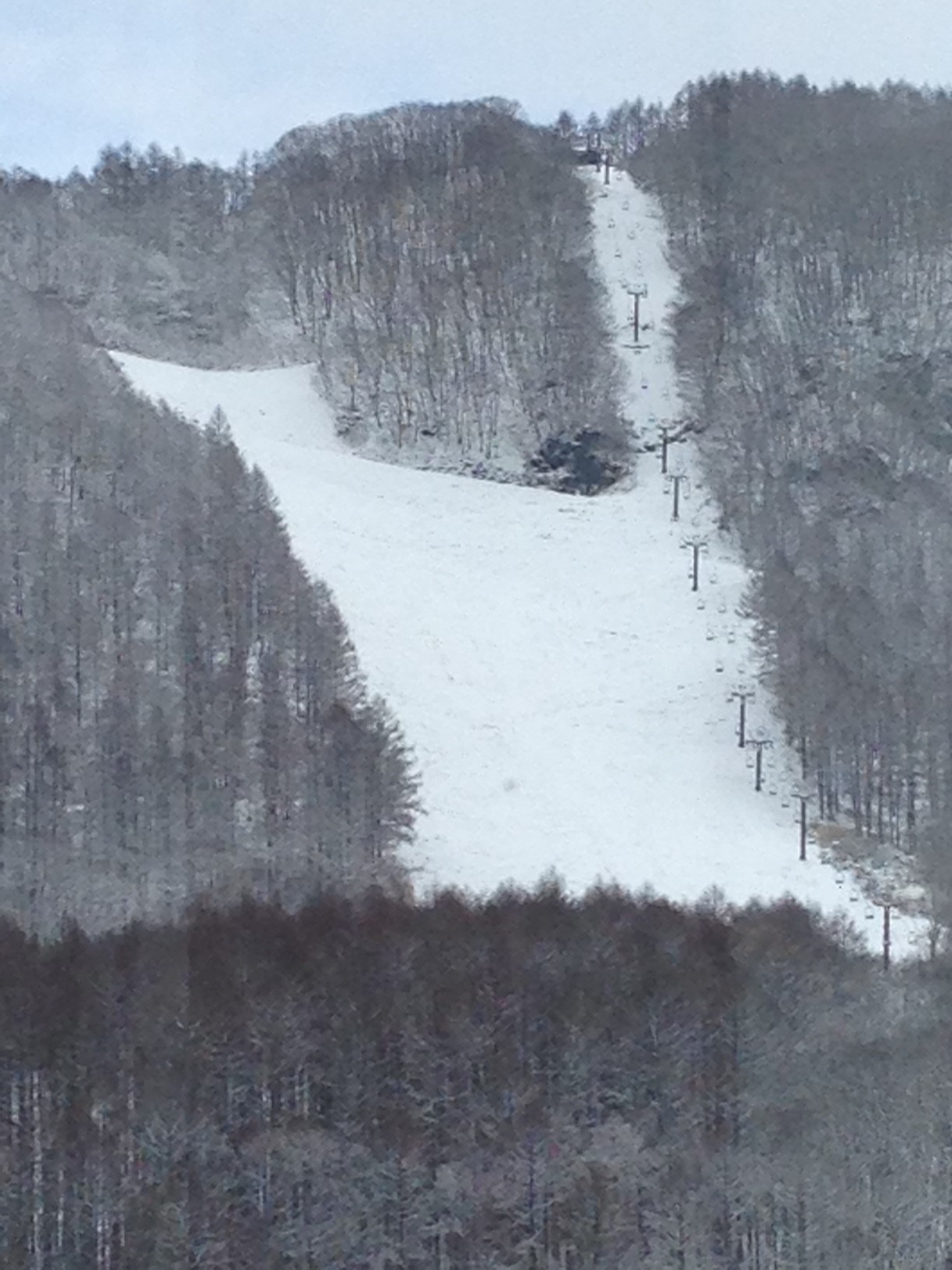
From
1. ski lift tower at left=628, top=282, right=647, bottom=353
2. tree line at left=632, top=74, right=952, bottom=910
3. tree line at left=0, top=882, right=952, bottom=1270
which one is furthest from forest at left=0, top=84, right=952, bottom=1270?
ski lift tower at left=628, top=282, right=647, bottom=353

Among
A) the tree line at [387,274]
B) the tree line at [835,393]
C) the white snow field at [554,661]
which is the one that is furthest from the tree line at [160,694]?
the tree line at [387,274]

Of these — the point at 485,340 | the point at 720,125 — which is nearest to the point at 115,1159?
the point at 485,340

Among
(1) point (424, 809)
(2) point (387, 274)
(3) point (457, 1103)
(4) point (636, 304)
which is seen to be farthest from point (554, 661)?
(2) point (387, 274)

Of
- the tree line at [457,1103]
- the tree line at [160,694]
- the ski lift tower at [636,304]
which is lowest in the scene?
the tree line at [457,1103]

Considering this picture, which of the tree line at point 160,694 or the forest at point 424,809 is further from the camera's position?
the tree line at point 160,694

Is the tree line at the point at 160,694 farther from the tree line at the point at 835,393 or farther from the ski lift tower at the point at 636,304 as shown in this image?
the ski lift tower at the point at 636,304

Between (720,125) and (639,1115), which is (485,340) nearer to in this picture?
(720,125)

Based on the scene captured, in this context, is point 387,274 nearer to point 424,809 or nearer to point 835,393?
point 835,393
